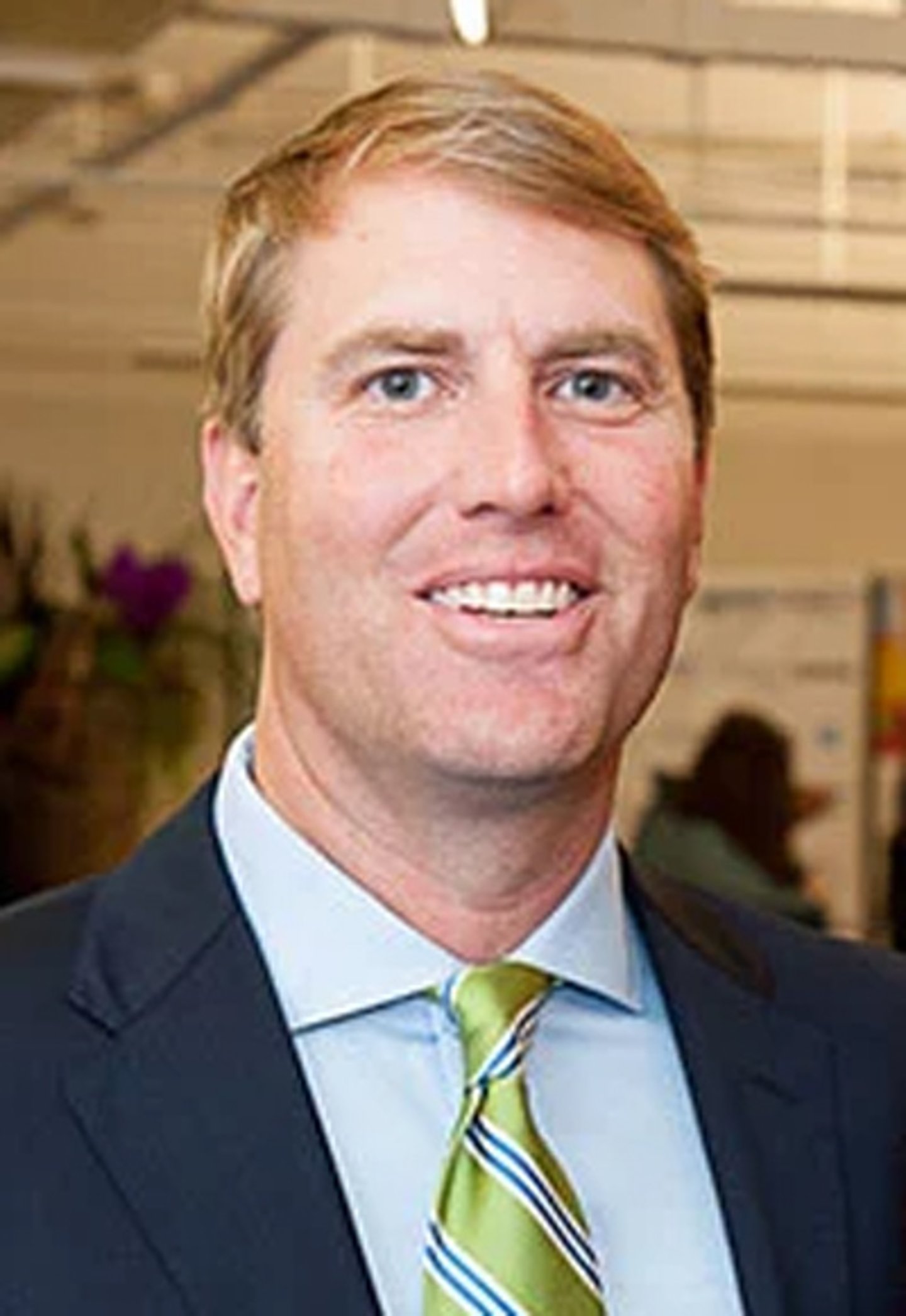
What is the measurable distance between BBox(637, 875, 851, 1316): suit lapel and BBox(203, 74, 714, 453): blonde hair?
12.0 inches

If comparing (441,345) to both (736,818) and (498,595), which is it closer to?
(498,595)

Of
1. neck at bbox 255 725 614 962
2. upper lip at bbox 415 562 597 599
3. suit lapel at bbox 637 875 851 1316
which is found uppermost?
→ upper lip at bbox 415 562 597 599

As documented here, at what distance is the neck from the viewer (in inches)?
62.7

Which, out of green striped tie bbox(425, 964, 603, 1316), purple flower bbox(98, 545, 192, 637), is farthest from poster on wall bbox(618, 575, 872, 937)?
green striped tie bbox(425, 964, 603, 1316)

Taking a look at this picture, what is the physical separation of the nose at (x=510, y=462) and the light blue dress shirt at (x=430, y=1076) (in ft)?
0.75

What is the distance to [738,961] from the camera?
183 cm

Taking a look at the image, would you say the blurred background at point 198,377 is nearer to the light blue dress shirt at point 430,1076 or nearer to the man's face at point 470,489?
the man's face at point 470,489

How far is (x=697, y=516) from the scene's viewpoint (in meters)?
1.64

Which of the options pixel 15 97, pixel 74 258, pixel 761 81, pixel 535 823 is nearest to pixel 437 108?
pixel 535 823

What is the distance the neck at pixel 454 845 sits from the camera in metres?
1.59

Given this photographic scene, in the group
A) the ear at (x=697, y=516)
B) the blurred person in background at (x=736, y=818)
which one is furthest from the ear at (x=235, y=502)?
the blurred person in background at (x=736, y=818)

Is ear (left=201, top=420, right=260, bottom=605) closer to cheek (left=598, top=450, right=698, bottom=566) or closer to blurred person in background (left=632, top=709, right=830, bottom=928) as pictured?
cheek (left=598, top=450, right=698, bottom=566)

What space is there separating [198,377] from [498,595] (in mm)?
4564

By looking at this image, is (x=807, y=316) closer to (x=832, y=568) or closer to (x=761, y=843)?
(x=832, y=568)
